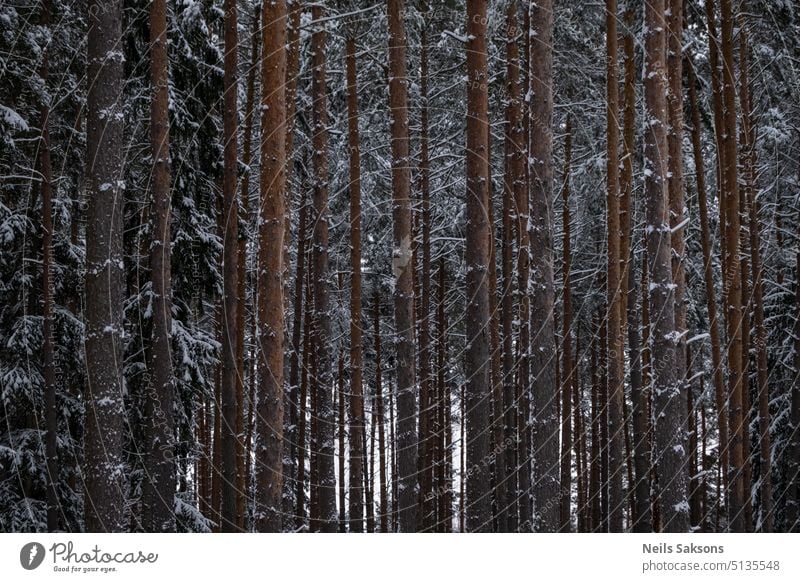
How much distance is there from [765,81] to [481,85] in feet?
25.6

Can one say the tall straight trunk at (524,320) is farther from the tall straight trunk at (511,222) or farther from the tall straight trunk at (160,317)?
the tall straight trunk at (160,317)

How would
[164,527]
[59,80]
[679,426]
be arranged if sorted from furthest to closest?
[59,80]
[164,527]
[679,426]

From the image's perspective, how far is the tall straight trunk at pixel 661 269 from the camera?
11.8 metres

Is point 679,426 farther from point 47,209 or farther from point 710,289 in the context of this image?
point 47,209

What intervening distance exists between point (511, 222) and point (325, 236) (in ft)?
21.3

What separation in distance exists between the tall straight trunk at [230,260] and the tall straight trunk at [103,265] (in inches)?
179

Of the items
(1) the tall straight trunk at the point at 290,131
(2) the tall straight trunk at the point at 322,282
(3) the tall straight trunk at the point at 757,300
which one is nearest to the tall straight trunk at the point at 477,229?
(1) the tall straight trunk at the point at 290,131

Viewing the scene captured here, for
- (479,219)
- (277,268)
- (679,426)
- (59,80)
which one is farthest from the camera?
(59,80)

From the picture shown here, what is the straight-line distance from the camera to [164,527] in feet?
41.5

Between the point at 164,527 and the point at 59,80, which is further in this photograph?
the point at 59,80

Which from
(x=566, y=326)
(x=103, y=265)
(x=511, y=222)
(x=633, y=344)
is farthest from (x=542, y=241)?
(x=566, y=326)

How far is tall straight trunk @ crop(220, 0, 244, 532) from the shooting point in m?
14.8

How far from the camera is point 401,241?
45.4 feet
